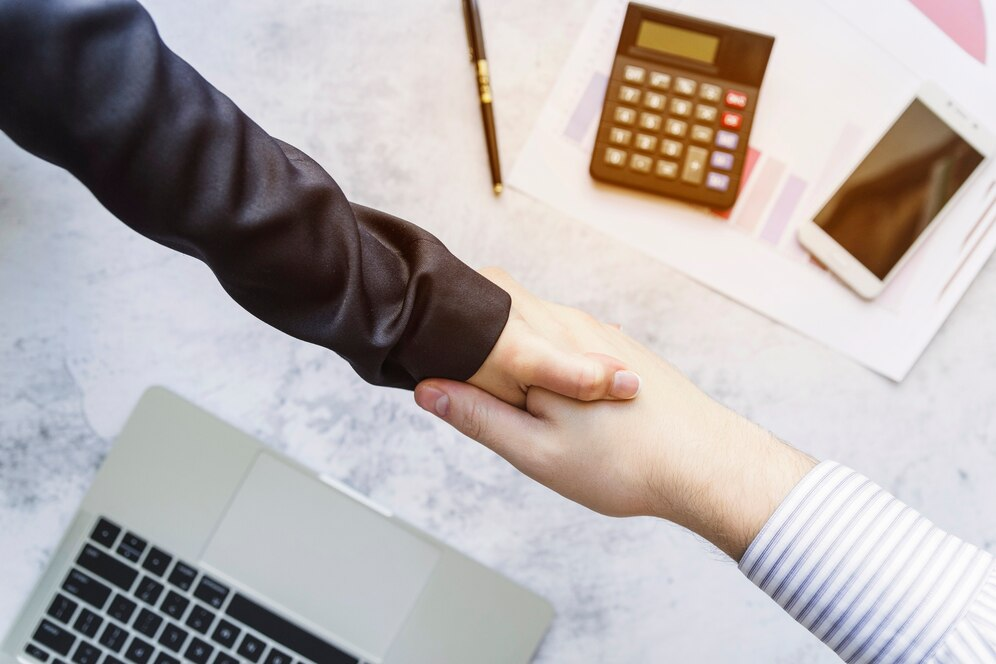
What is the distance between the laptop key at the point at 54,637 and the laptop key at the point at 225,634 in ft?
0.30

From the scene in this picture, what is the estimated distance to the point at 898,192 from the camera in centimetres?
59

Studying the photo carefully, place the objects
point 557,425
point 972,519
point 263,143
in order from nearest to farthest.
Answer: point 263,143 < point 557,425 < point 972,519

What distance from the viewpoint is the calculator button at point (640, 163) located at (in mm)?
591

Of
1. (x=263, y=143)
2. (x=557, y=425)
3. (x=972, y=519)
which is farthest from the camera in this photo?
(x=972, y=519)

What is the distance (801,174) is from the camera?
23.5 inches

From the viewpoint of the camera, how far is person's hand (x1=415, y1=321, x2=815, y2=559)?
1.63ft

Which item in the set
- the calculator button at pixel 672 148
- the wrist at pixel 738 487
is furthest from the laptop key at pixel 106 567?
the calculator button at pixel 672 148

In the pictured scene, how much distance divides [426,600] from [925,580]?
0.30m

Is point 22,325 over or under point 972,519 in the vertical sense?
under

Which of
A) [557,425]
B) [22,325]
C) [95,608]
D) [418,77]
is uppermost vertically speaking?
[418,77]

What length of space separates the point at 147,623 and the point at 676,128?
0.48 m

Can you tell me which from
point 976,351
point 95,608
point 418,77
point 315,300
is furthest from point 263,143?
point 976,351

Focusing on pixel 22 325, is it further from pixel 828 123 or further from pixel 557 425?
pixel 828 123

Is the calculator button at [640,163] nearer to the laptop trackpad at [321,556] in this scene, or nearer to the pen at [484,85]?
the pen at [484,85]
